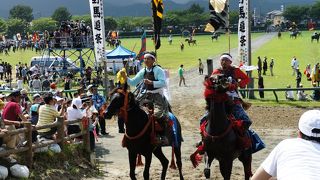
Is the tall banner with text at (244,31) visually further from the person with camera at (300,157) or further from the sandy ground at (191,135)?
the person with camera at (300,157)

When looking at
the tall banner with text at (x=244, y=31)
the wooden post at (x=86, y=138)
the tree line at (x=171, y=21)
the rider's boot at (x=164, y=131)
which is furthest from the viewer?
the tree line at (x=171, y=21)

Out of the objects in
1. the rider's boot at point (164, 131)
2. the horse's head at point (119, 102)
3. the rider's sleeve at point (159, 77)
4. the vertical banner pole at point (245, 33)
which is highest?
the vertical banner pole at point (245, 33)

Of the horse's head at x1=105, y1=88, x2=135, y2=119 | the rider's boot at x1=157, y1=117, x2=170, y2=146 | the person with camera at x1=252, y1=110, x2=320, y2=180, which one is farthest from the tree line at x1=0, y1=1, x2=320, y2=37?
the person with camera at x1=252, y1=110, x2=320, y2=180

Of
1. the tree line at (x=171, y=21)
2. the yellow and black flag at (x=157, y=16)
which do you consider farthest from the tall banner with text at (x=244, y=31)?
the tree line at (x=171, y=21)

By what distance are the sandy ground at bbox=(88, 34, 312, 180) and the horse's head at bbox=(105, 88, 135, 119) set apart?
2.81 m

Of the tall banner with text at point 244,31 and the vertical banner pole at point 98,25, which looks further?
the tall banner with text at point 244,31

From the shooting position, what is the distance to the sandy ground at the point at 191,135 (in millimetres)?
11969

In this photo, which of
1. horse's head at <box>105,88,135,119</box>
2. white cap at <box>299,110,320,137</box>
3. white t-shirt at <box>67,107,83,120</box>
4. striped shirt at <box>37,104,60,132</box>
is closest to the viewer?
white cap at <box>299,110,320,137</box>

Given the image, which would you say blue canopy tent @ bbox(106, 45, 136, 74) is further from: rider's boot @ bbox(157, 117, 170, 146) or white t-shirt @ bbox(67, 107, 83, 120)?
rider's boot @ bbox(157, 117, 170, 146)

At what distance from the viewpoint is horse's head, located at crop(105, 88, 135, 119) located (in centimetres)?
913

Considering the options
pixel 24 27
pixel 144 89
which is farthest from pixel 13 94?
pixel 24 27

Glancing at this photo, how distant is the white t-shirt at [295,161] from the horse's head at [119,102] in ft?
18.5

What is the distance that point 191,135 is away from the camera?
17.5 metres

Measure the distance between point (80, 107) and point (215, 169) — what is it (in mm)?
3970
